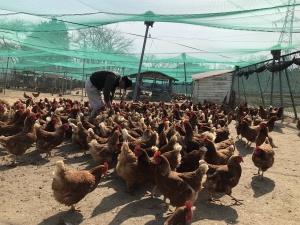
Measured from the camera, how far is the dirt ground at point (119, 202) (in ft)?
11.6

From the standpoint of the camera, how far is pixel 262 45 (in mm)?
12047

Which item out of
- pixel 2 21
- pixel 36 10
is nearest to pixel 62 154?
pixel 36 10

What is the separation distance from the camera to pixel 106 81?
7.26 m

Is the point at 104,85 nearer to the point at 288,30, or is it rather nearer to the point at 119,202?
the point at 119,202

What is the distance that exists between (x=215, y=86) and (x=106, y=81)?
1505 cm

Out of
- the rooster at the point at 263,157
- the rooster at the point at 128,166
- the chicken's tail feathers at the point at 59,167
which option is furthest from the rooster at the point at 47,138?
the rooster at the point at 263,157

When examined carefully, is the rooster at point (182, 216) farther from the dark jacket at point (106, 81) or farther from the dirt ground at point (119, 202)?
the dark jacket at point (106, 81)

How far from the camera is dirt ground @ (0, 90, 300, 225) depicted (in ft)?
11.6

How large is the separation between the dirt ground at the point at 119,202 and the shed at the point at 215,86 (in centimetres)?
1546

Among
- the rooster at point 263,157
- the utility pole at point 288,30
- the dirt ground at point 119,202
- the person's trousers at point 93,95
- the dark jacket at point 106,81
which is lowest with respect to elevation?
the dirt ground at point 119,202

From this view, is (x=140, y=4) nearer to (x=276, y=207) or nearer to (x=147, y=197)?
(x=147, y=197)

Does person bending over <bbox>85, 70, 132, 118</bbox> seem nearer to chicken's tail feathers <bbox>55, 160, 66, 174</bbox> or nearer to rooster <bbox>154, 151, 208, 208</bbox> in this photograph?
rooster <bbox>154, 151, 208, 208</bbox>

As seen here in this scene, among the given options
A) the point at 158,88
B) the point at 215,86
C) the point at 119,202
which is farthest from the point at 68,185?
the point at 158,88

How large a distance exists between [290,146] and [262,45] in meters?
5.94
